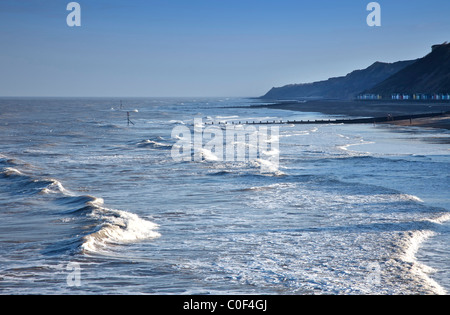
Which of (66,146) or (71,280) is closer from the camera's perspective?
(71,280)

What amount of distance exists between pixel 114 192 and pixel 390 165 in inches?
598

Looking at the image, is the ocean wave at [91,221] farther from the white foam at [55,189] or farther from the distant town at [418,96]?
the distant town at [418,96]

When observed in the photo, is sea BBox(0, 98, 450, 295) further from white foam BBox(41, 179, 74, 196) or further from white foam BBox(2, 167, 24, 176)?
white foam BBox(2, 167, 24, 176)

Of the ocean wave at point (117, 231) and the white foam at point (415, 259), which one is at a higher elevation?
the ocean wave at point (117, 231)

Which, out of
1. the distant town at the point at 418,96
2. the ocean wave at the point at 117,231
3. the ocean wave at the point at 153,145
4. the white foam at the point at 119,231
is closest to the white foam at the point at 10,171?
the ocean wave at the point at 117,231

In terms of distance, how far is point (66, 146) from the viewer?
44.0 meters

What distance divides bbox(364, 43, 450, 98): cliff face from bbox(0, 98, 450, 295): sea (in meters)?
132

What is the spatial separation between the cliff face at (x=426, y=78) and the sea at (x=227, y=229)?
13223 centimetres

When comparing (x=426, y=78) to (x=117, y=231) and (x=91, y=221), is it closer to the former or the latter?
(x=91, y=221)

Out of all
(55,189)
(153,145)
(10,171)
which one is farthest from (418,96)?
(55,189)

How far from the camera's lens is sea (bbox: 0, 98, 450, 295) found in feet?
35.6

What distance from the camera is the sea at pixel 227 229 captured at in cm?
1084
